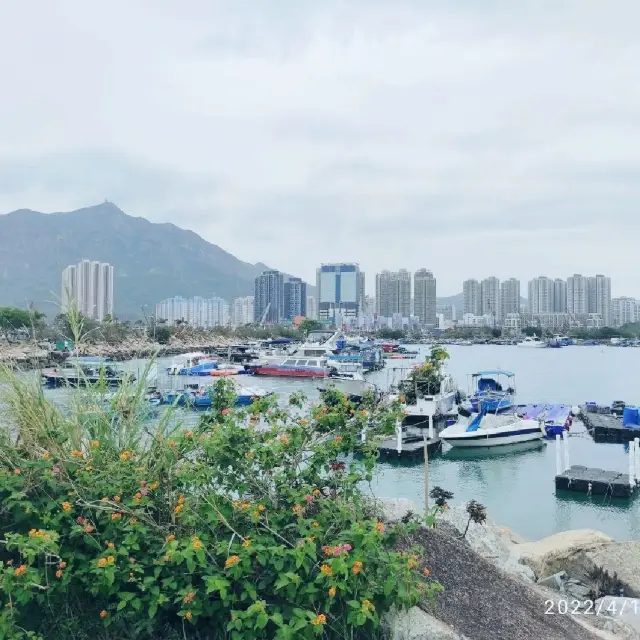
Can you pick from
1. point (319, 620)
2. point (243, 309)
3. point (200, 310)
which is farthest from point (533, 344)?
point (319, 620)

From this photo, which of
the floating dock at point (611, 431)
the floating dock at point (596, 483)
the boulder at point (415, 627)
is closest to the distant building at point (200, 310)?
the floating dock at point (611, 431)

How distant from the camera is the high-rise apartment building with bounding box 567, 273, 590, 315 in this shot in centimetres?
13488

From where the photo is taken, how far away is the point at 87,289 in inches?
247

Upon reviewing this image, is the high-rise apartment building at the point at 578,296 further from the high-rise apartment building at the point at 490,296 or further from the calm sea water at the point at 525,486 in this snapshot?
the calm sea water at the point at 525,486

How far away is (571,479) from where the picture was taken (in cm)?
1153

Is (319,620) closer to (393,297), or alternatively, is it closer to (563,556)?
(563,556)

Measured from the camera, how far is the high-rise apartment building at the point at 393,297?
140750mm

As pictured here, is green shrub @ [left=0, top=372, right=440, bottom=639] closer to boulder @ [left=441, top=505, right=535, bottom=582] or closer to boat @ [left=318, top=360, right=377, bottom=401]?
boulder @ [left=441, top=505, right=535, bottom=582]

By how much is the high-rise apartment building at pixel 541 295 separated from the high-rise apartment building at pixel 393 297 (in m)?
29.6

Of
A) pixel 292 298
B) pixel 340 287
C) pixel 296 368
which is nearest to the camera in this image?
pixel 296 368

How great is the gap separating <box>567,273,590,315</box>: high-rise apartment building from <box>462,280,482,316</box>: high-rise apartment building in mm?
20374

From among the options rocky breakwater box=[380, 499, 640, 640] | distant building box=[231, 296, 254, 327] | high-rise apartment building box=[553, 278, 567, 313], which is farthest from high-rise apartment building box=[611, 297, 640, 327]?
rocky breakwater box=[380, 499, 640, 640]

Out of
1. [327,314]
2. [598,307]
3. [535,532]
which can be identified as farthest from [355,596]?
[598,307]

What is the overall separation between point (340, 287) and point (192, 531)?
395 ft
